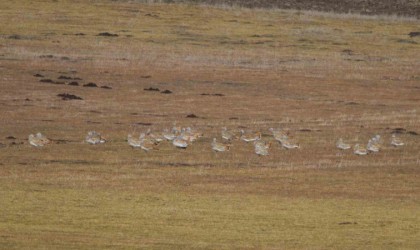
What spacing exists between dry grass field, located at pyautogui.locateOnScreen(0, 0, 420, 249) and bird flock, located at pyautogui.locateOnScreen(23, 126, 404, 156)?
288 millimetres

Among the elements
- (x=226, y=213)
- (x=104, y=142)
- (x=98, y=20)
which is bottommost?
(x=98, y=20)

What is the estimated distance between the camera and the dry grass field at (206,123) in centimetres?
2406

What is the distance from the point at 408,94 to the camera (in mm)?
59500

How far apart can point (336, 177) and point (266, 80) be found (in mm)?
29242

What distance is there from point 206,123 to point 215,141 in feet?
26.8

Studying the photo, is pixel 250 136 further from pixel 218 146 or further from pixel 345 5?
pixel 345 5

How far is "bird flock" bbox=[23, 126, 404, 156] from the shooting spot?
123 ft

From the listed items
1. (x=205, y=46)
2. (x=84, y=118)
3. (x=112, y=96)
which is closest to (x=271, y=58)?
(x=205, y=46)

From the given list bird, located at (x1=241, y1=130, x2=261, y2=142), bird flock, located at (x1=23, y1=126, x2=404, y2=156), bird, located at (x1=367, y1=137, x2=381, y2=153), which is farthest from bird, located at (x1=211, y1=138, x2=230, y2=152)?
bird, located at (x1=367, y1=137, x2=381, y2=153)

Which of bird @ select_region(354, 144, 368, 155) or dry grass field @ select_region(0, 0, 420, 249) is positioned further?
bird @ select_region(354, 144, 368, 155)

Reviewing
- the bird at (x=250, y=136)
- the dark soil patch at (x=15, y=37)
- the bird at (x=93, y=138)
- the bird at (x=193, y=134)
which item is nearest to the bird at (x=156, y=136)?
the bird at (x=193, y=134)

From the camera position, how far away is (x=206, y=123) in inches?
1820

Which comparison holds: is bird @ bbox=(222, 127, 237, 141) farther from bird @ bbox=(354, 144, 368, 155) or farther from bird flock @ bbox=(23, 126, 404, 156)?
bird @ bbox=(354, 144, 368, 155)

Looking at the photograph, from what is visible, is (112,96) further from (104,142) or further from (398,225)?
(398,225)
